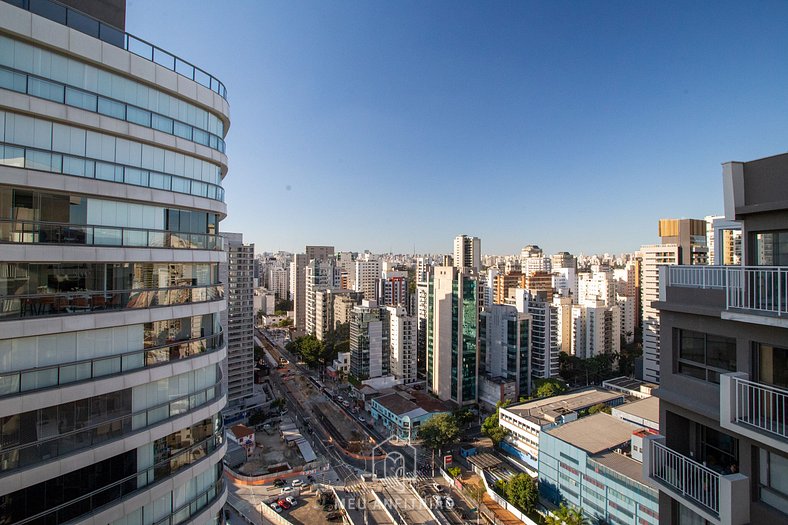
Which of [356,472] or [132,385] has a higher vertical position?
[132,385]

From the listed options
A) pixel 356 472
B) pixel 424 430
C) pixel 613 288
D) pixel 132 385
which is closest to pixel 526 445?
pixel 424 430

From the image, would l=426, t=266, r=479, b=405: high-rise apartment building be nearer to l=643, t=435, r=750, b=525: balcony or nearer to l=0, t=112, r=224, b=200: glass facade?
l=0, t=112, r=224, b=200: glass facade

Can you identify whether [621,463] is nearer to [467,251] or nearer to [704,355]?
[704,355]

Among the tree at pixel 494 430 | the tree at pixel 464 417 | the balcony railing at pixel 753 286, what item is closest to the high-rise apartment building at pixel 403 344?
the tree at pixel 464 417

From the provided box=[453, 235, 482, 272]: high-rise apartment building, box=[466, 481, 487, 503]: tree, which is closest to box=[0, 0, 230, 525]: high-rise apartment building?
box=[466, 481, 487, 503]: tree

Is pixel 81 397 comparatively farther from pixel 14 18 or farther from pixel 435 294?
pixel 435 294

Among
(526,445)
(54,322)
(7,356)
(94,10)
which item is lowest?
(526,445)

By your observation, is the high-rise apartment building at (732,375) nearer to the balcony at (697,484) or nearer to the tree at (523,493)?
the balcony at (697,484)
